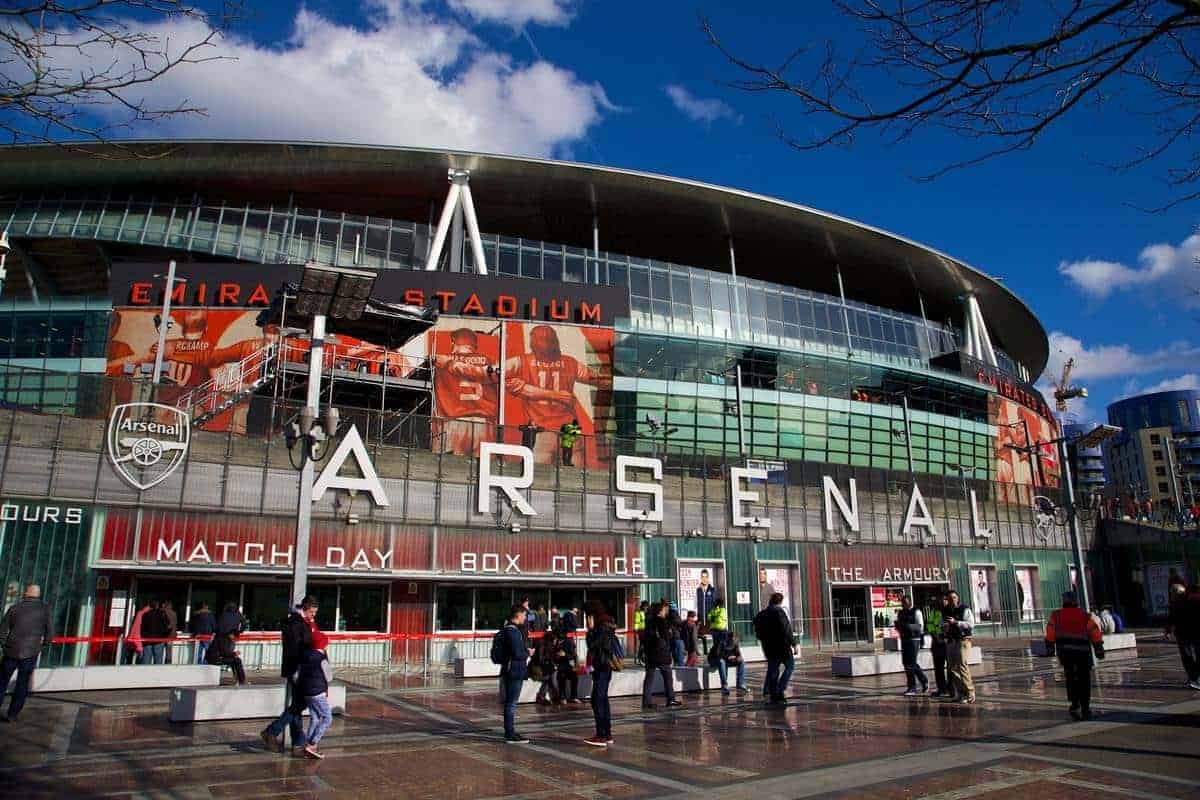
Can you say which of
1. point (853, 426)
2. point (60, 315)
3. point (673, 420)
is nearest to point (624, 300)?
point (673, 420)

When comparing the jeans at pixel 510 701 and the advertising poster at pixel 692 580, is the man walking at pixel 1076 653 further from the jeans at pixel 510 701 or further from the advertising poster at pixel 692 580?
the advertising poster at pixel 692 580

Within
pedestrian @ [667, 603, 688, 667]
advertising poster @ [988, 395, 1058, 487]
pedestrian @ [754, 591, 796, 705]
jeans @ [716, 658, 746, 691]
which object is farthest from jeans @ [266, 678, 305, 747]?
advertising poster @ [988, 395, 1058, 487]

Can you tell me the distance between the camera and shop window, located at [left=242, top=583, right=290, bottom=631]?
23094mm

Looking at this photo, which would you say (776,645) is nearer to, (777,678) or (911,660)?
(777,678)

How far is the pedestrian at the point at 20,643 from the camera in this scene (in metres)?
11.1

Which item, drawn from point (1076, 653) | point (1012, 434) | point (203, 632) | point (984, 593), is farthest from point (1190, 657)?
point (1012, 434)

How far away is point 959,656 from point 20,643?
1379 cm

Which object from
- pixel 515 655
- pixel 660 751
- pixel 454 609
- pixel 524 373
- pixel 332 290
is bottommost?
pixel 660 751

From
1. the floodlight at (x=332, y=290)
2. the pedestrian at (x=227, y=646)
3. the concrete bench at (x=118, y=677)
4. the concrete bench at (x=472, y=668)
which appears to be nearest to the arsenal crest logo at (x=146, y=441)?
the concrete bench at (x=118, y=677)

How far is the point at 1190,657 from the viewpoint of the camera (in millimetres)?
14641

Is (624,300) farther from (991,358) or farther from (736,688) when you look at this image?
(991,358)

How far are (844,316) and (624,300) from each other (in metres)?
16.0

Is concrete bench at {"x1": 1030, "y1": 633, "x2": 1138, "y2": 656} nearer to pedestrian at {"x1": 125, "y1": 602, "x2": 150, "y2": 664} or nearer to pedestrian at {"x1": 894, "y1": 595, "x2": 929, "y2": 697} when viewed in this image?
pedestrian at {"x1": 894, "y1": 595, "x2": 929, "y2": 697}

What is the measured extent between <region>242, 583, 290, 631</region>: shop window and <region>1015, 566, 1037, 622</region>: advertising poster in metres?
32.3
